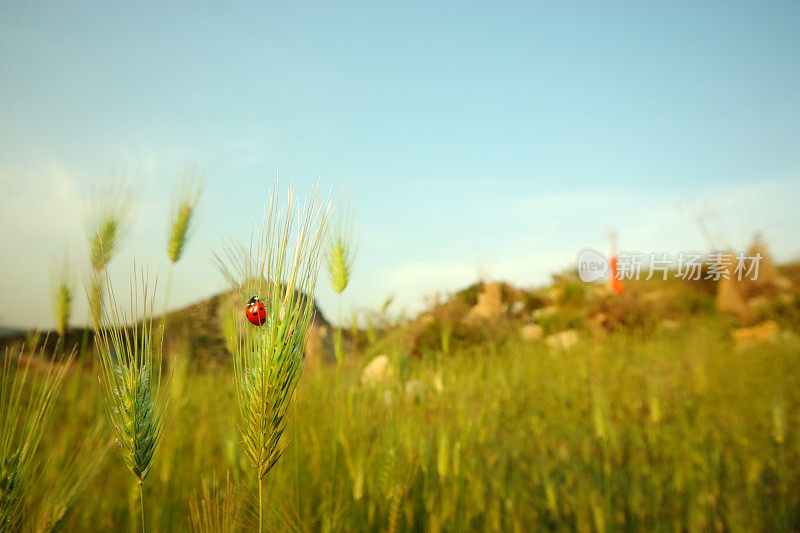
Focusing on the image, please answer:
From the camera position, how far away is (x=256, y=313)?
0.66 meters

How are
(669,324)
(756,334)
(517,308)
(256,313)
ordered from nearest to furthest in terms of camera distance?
(256,313) → (756,334) → (669,324) → (517,308)

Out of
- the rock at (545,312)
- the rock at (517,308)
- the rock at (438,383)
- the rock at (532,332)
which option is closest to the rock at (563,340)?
the rock at (532,332)

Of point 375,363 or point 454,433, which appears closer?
point 454,433

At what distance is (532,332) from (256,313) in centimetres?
965

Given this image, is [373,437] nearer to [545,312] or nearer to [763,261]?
[545,312]

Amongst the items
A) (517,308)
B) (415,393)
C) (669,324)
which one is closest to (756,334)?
(669,324)

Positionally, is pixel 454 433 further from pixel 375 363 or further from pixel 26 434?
pixel 375 363

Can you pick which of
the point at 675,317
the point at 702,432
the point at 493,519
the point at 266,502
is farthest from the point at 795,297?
the point at 266,502

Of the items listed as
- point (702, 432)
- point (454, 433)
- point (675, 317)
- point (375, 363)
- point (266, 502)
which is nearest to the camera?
point (266, 502)

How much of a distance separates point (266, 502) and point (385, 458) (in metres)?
0.44

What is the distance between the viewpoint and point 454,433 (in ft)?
7.40

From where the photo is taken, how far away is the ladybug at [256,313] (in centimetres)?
66

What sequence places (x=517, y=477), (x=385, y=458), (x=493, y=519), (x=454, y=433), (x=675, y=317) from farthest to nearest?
(x=675, y=317)
(x=517, y=477)
(x=454, y=433)
(x=493, y=519)
(x=385, y=458)

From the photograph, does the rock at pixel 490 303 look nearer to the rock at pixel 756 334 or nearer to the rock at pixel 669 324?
the rock at pixel 669 324
